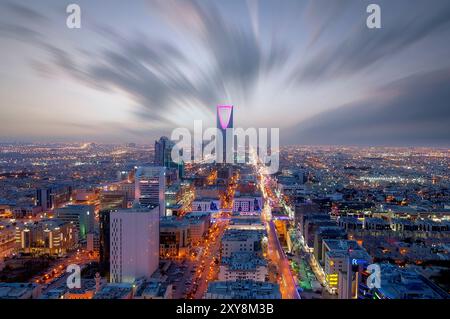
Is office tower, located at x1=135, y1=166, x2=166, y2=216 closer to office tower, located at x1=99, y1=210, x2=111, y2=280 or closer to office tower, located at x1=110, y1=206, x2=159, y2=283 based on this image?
office tower, located at x1=99, y1=210, x2=111, y2=280

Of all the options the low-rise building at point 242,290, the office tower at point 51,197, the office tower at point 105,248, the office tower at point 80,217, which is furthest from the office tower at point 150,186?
the low-rise building at point 242,290

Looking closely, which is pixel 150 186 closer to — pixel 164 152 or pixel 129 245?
pixel 129 245

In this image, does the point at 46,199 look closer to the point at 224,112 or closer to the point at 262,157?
the point at 224,112

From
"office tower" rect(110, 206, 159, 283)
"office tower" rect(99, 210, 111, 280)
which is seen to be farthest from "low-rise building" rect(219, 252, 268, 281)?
"office tower" rect(99, 210, 111, 280)

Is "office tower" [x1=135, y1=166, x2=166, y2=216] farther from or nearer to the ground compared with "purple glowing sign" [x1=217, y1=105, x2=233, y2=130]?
nearer to the ground
